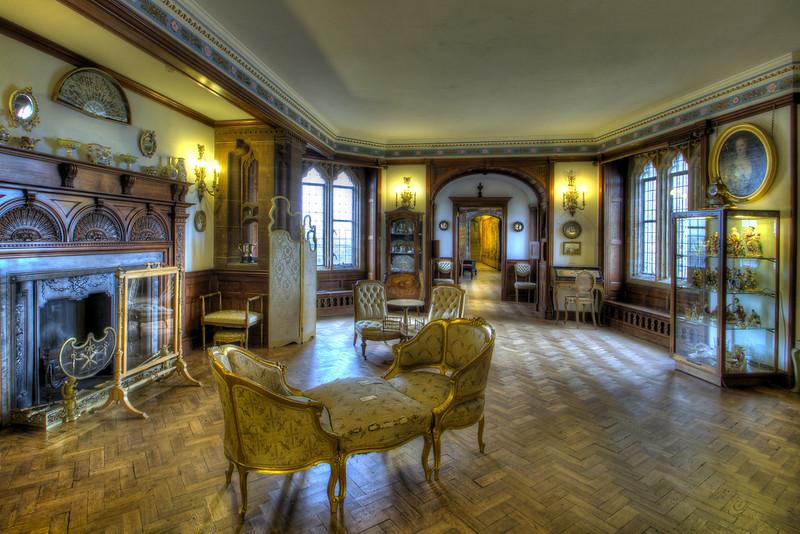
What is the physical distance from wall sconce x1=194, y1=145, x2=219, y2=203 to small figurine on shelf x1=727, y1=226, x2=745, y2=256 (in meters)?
6.87

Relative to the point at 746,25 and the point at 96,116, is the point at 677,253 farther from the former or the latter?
the point at 96,116

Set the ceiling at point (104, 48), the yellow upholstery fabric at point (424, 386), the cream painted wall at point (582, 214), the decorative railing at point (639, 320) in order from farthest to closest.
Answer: the cream painted wall at point (582, 214)
the decorative railing at point (639, 320)
the ceiling at point (104, 48)
the yellow upholstery fabric at point (424, 386)

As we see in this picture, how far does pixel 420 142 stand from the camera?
9.00 metres

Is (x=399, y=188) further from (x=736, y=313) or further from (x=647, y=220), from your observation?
(x=736, y=313)

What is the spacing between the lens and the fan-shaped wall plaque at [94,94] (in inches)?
157

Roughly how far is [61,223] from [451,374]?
3.82 metres

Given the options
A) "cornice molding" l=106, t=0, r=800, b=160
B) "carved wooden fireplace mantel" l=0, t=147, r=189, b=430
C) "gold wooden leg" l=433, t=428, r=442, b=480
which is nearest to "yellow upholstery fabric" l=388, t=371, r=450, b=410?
"gold wooden leg" l=433, t=428, r=442, b=480

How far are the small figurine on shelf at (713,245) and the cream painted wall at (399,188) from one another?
5122 millimetres

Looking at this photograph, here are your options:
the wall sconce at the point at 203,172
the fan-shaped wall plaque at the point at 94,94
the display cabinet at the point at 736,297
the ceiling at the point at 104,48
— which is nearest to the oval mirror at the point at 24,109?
the fan-shaped wall plaque at the point at 94,94

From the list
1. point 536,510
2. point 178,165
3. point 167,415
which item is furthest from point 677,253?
point 178,165

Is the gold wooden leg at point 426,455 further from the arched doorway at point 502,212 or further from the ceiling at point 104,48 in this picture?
the arched doorway at point 502,212

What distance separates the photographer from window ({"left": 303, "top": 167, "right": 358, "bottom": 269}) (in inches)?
349

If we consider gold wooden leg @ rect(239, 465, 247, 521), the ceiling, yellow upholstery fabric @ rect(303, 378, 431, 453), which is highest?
the ceiling

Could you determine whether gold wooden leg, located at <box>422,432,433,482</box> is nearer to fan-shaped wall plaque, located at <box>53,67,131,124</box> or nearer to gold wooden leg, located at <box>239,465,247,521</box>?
gold wooden leg, located at <box>239,465,247,521</box>
